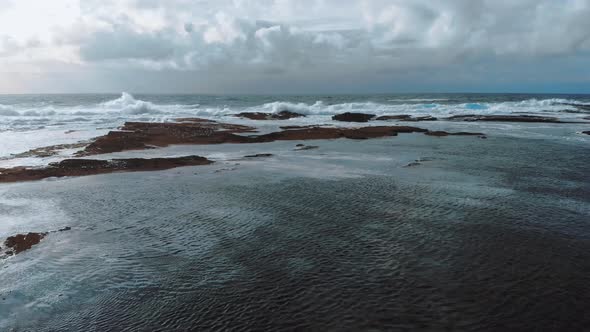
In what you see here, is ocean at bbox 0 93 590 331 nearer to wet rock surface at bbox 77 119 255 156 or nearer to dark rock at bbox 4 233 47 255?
dark rock at bbox 4 233 47 255

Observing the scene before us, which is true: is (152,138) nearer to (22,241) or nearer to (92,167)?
(92,167)

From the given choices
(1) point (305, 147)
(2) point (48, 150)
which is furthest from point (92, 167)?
(1) point (305, 147)

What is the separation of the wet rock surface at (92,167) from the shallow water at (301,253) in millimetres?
1599

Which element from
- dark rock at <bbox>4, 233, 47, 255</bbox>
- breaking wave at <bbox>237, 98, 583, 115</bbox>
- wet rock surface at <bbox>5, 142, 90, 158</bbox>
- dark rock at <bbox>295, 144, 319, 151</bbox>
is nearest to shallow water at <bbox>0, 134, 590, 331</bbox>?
dark rock at <bbox>4, 233, 47, 255</bbox>

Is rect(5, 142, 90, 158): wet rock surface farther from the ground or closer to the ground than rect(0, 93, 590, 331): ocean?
farther from the ground

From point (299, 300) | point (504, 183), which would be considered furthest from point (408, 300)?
point (504, 183)

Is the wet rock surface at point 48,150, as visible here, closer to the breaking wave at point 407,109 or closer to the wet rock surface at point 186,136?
the wet rock surface at point 186,136

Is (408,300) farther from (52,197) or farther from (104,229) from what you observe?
(52,197)

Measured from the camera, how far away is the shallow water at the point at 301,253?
8016 millimetres

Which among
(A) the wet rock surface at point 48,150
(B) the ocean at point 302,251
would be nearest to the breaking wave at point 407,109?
(A) the wet rock surface at point 48,150

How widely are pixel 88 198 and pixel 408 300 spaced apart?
13309 mm

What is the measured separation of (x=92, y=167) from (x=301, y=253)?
1613 centimetres

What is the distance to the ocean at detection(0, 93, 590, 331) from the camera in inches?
316

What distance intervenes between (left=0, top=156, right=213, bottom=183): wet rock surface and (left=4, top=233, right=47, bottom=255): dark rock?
364 inches
